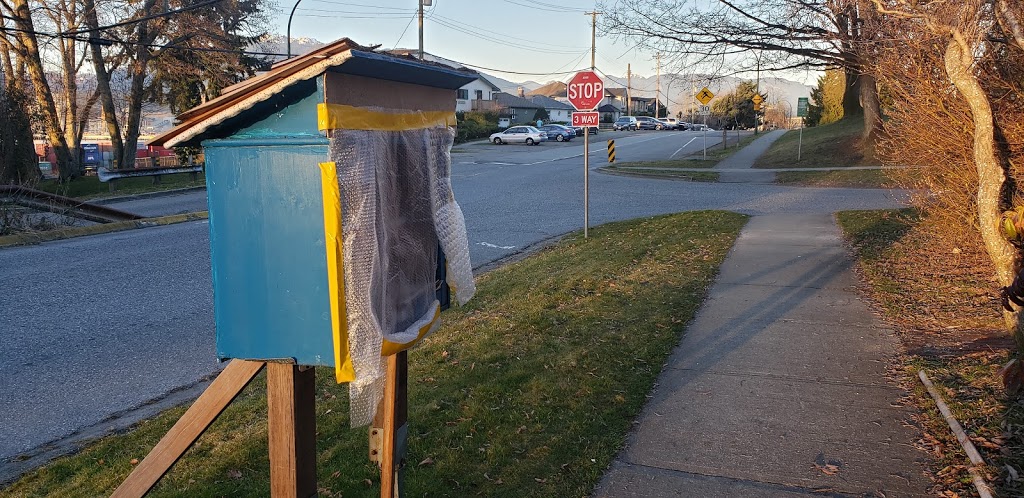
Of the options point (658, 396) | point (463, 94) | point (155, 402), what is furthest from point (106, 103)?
point (463, 94)

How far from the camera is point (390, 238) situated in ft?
9.60

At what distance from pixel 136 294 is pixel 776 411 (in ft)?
24.8

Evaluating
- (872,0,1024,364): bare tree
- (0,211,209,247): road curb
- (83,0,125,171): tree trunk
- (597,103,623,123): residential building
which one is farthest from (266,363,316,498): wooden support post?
(597,103,623,123): residential building

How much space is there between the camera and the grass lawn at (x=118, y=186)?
24.2m

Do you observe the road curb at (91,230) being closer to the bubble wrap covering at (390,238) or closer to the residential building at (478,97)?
the bubble wrap covering at (390,238)

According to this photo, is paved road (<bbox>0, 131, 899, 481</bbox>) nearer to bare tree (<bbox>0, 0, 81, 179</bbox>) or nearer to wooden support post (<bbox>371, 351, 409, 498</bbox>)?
wooden support post (<bbox>371, 351, 409, 498</bbox>)

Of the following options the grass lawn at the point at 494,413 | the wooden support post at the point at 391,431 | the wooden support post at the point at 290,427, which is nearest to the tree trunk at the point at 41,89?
the grass lawn at the point at 494,413

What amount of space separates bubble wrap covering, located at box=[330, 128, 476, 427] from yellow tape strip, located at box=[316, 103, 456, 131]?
25mm

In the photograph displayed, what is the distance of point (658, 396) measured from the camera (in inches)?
209

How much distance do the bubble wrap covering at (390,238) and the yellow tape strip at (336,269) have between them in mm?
31

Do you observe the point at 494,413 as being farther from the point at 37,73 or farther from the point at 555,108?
the point at 555,108

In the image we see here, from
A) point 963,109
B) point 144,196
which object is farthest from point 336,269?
point 144,196

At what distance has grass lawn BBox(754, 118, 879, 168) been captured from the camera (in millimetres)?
26828

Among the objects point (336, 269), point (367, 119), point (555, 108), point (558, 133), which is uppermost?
point (555, 108)
